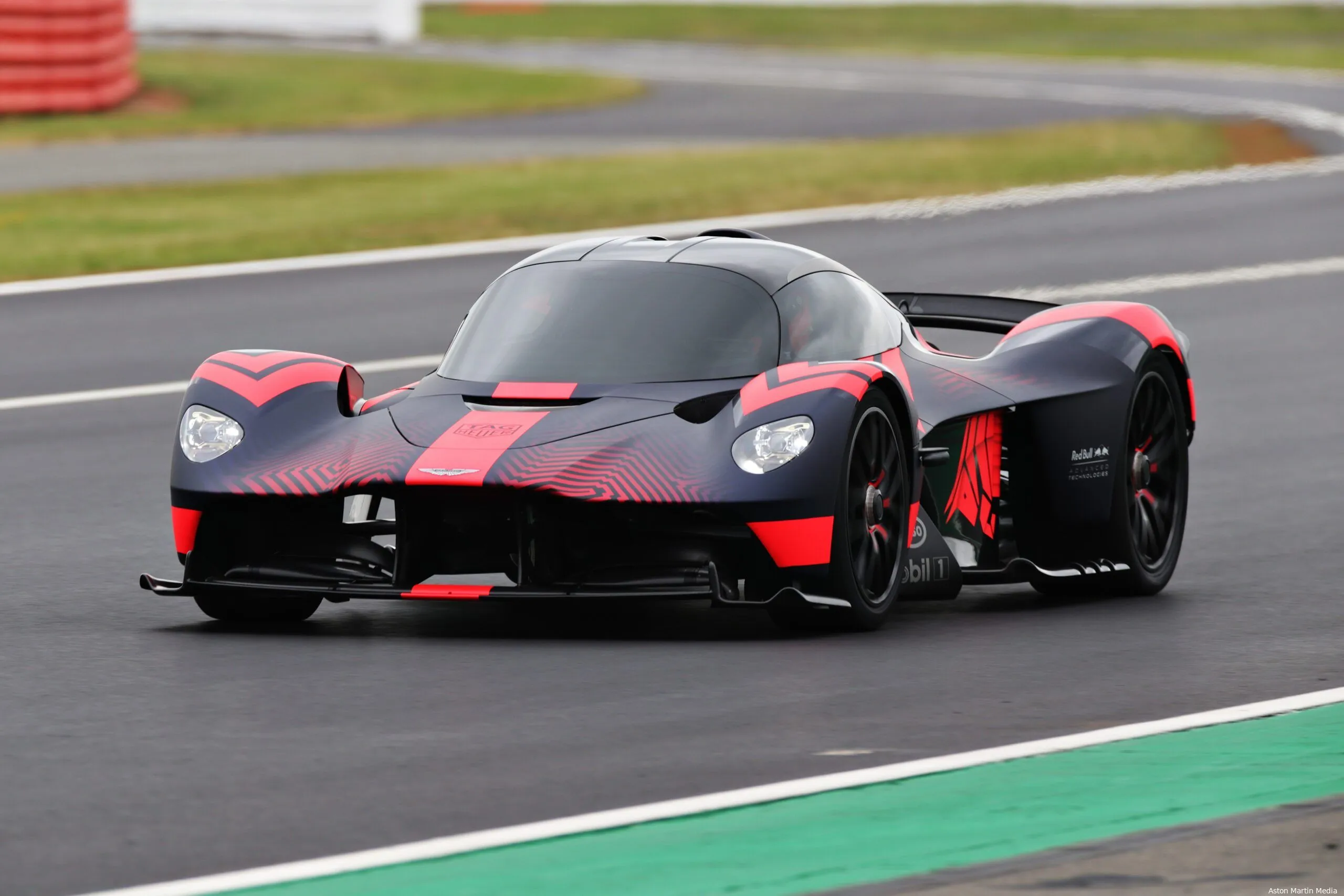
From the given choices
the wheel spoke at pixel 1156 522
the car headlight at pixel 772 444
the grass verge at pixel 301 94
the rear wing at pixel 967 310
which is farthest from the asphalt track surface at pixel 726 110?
the car headlight at pixel 772 444

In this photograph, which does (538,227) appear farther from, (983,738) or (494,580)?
(983,738)

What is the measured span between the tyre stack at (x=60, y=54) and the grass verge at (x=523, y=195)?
5.61m

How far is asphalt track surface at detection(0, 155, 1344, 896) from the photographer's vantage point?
228 inches

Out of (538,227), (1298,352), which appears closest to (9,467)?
(1298,352)

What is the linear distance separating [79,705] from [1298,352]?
1061 centimetres

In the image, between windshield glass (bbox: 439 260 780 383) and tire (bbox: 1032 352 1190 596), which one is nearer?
windshield glass (bbox: 439 260 780 383)

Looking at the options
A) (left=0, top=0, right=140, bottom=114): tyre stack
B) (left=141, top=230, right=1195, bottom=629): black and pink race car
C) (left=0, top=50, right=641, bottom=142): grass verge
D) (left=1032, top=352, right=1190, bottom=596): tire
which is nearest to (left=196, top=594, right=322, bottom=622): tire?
(left=141, top=230, right=1195, bottom=629): black and pink race car

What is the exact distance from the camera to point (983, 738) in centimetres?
659

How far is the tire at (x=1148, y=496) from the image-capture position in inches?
359

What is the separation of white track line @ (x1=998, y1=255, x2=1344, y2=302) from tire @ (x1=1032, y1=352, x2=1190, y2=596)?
28.0 feet

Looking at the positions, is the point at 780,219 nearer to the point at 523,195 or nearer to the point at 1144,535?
the point at 523,195

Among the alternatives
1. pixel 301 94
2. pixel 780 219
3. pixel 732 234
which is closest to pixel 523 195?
pixel 780 219

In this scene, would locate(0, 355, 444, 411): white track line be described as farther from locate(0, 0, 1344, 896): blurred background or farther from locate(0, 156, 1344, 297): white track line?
locate(0, 156, 1344, 297): white track line

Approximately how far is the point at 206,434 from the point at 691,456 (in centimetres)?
166
